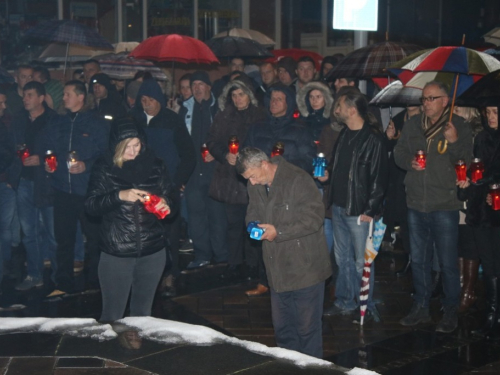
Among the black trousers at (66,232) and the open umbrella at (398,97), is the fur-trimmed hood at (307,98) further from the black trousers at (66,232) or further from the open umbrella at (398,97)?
the black trousers at (66,232)

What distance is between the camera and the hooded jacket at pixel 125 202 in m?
6.16

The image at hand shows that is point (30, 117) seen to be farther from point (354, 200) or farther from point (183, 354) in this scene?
point (183, 354)

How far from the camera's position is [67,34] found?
11.5 meters

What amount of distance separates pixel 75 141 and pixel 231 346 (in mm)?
3712

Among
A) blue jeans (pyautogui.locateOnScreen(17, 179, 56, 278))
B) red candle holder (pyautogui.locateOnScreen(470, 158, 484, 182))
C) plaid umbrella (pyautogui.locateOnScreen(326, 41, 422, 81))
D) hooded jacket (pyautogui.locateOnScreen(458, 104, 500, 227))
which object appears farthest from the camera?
plaid umbrella (pyautogui.locateOnScreen(326, 41, 422, 81))

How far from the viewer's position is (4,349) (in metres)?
5.48

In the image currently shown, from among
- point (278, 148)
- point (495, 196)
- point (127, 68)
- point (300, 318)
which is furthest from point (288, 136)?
point (127, 68)

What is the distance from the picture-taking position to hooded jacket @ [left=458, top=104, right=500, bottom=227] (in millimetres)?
7094

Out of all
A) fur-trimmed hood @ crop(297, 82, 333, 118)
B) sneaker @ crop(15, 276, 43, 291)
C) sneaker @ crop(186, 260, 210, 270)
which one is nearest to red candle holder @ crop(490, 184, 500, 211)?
fur-trimmed hood @ crop(297, 82, 333, 118)

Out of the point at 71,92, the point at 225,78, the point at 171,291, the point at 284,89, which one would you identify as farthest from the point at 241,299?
the point at 225,78

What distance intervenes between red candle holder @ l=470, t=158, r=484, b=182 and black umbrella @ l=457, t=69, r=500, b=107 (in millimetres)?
487

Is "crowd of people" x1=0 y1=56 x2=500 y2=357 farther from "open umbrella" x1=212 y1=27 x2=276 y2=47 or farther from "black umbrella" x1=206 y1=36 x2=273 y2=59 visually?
"open umbrella" x1=212 y1=27 x2=276 y2=47

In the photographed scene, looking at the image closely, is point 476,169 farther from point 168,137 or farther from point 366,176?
point 168,137

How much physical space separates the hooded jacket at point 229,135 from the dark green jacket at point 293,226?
3.05m
